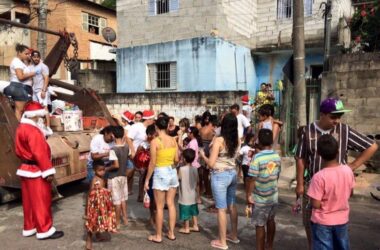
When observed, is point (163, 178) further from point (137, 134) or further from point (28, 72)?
point (28, 72)

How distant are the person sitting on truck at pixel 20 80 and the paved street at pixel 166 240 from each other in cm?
190

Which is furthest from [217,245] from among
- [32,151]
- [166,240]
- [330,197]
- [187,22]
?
[187,22]

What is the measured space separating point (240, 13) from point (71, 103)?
31.1 feet

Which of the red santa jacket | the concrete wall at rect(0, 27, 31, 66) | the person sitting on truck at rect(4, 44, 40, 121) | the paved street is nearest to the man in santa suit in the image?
the red santa jacket

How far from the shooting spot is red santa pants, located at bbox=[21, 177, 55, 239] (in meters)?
5.30

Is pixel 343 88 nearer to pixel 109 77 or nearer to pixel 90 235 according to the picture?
pixel 90 235

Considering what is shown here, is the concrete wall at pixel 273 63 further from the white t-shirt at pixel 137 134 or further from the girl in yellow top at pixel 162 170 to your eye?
the girl in yellow top at pixel 162 170

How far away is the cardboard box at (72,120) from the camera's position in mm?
7910

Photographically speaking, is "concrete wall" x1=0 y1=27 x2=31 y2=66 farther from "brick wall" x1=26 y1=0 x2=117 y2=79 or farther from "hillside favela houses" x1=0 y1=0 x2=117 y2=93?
"brick wall" x1=26 y1=0 x2=117 y2=79

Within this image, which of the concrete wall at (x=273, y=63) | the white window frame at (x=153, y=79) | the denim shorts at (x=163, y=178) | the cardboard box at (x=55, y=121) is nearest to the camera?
the denim shorts at (x=163, y=178)

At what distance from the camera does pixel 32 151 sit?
17.3 feet

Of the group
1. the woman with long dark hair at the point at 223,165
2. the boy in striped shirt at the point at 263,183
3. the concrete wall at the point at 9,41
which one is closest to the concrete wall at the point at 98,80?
the concrete wall at the point at 9,41

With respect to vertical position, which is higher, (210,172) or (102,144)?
(102,144)

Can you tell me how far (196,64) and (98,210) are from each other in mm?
10681
